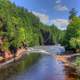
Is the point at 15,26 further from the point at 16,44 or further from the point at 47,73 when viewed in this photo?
the point at 47,73

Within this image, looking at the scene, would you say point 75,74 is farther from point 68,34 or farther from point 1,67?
point 68,34

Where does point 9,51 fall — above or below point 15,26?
below

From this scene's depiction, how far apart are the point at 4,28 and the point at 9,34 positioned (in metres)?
2.93

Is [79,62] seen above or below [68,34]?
below

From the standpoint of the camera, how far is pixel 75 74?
66000 mm

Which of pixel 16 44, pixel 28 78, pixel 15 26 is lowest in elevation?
pixel 28 78

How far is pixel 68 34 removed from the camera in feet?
411

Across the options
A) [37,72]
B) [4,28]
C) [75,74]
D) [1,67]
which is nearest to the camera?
[75,74]

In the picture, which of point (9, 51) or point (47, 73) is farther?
point (9, 51)

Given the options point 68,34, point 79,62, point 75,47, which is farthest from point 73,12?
point 79,62

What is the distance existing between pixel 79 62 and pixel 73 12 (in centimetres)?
6881

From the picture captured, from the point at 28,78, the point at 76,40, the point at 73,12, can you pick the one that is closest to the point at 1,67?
the point at 28,78

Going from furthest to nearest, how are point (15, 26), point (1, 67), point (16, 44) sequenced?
point (15, 26) → point (16, 44) → point (1, 67)

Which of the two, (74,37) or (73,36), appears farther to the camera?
(73,36)
